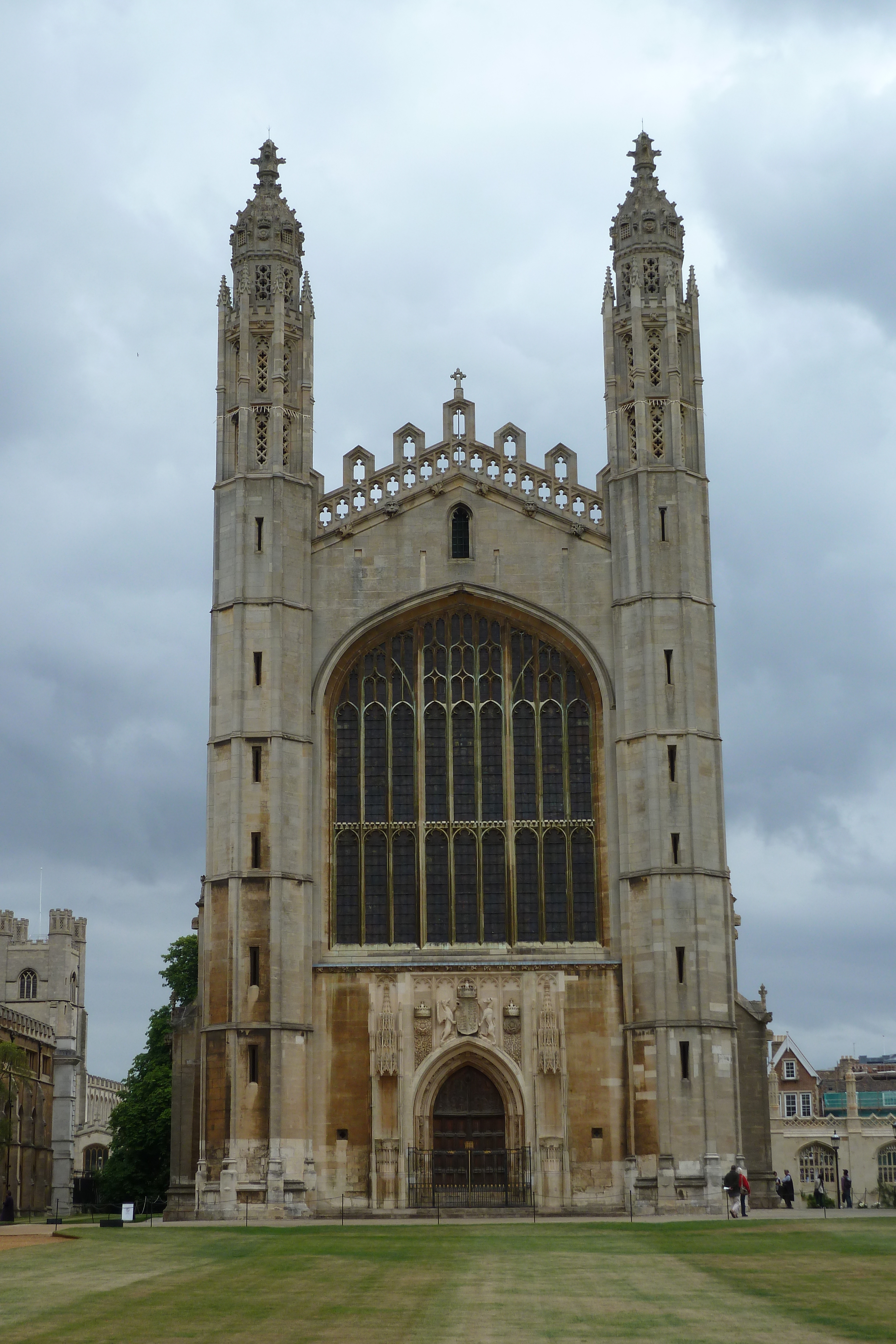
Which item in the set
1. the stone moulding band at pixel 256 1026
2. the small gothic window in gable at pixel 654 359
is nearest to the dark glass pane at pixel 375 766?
the stone moulding band at pixel 256 1026

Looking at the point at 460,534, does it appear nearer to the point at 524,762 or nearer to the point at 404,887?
the point at 524,762

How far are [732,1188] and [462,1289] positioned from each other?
21131 millimetres

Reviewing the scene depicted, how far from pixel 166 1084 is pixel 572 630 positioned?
91.7 feet

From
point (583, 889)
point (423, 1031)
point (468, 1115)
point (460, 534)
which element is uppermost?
point (460, 534)

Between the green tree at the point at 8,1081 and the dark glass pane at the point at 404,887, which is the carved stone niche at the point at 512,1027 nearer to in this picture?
the dark glass pane at the point at 404,887

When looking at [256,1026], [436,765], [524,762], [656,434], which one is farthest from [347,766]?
[656,434]

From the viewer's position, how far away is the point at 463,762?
45812 millimetres

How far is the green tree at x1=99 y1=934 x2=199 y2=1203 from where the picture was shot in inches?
2522

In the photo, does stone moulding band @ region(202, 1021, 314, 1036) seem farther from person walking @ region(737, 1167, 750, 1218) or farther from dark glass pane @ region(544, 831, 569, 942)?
person walking @ region(737, 1167, 750, 1218)

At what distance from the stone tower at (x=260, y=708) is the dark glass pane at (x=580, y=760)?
268 inches

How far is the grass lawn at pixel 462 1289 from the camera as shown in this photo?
16922 mm

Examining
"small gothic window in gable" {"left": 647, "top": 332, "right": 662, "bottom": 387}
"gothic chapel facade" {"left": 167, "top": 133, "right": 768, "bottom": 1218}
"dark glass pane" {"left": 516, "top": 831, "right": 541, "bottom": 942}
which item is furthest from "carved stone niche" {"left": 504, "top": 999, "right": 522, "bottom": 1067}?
"small gothic window in gable" {"left": 647, "top": 332, "right": 662, "bottom": 387}

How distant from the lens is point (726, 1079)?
42094 millimetres

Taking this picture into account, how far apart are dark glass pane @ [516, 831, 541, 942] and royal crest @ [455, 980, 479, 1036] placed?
195cm
